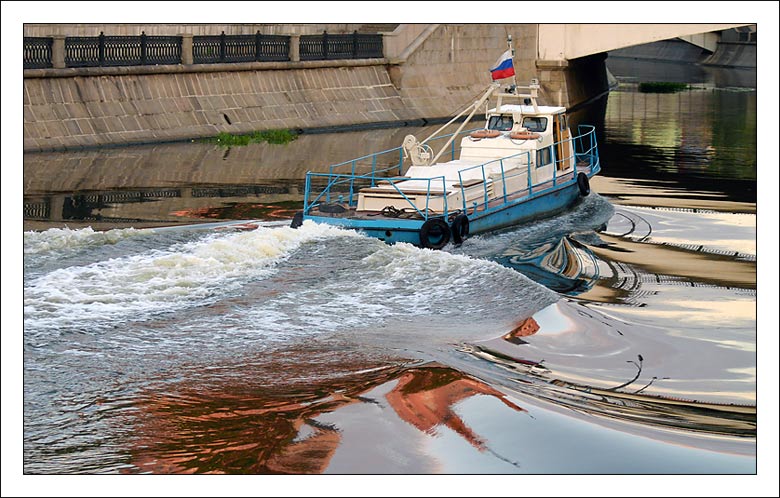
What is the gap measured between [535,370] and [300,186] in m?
18.2

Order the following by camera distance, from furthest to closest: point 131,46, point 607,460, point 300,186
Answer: point 131,46 → point 300,186 → point 607,460

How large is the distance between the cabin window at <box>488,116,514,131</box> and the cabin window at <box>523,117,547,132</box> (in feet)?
1.29

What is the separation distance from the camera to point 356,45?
2156 inches

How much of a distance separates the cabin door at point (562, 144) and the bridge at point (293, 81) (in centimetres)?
1702

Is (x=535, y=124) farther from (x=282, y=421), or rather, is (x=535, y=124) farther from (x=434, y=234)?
(x=282, y=421)

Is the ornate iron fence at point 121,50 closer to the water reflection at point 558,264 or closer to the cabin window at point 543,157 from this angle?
the cabin window at point 543,157

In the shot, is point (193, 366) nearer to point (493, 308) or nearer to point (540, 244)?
point (493, 308)

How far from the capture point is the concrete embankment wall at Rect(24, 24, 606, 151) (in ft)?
138

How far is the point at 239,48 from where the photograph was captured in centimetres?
4928

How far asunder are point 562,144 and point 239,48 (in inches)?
811

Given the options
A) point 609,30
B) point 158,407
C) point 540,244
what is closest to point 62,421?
point 158,407

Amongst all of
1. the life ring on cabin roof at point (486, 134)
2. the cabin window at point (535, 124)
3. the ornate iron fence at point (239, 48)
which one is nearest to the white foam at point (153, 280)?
the life ring on cabin roof at point (486, 134)

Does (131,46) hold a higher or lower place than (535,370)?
higher

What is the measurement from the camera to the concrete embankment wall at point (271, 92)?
42.1 metres
